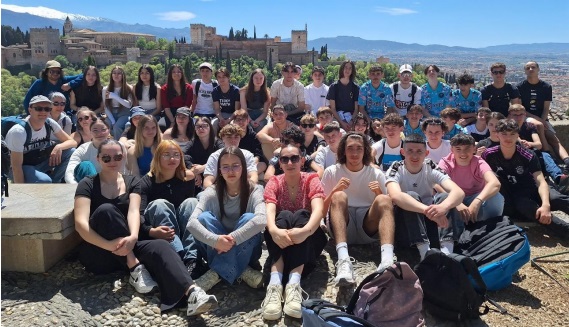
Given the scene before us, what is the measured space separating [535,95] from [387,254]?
475 centimetres

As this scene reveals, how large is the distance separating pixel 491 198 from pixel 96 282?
11.1ft

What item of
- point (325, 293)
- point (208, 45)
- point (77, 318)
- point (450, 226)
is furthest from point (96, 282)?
point (208, 45)

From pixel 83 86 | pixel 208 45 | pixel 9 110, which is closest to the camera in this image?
pixel 83 86

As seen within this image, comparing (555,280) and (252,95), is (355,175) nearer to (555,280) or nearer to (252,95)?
(555,280)

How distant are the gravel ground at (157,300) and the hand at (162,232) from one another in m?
0.42

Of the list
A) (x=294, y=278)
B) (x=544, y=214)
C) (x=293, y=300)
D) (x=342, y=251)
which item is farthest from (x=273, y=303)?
(x=544, y=214)

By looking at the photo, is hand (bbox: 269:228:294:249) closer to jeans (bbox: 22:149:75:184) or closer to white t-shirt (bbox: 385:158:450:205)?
white t-shirt (bbox: 385:158:450:205)

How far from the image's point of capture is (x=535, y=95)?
6781mm

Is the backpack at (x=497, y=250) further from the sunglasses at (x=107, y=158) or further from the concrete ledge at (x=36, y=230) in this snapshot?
the concrete ledge at (x=36, y=230)

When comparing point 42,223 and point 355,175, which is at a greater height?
point 355,175

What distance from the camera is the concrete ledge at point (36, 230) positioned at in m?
3.46

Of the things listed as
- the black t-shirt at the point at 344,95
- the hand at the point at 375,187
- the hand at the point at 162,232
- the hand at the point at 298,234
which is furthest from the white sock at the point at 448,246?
the black t-shirt at the point at 344,95

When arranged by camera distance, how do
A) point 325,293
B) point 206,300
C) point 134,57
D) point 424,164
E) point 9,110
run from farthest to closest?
point 134,57 < point 9,110 < point 424,164 < point 325,293 < point 206,300

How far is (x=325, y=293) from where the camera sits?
3.43m
